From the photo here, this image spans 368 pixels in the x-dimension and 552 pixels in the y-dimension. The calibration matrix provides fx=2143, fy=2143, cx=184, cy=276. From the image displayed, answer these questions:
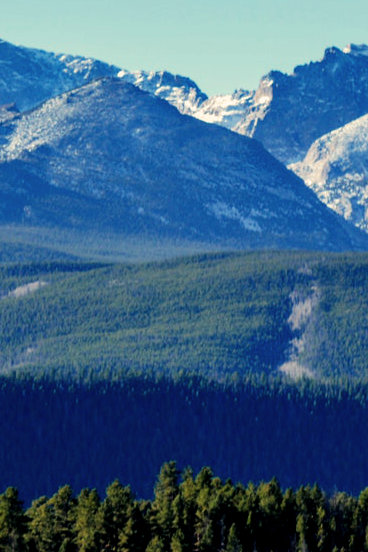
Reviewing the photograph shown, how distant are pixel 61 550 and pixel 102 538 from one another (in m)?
6.14

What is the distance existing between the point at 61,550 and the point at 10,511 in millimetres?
7306

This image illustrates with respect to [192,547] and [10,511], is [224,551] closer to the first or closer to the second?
[192,547]

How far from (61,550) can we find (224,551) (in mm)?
15168

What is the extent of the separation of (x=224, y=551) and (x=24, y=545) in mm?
18441

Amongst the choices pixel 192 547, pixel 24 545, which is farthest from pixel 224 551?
pixel 24 545

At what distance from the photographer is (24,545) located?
195 m

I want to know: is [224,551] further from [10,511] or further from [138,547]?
[10,511]

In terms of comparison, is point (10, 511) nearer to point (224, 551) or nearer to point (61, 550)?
point (61, 550)

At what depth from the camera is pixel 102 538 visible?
200 m

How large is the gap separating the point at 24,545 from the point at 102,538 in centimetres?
821

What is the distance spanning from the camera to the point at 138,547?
19888cm

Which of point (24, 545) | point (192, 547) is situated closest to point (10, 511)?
point (24, 545)

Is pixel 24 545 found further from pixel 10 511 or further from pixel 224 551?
pixel 224 551

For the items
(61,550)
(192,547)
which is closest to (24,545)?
(61,550)
